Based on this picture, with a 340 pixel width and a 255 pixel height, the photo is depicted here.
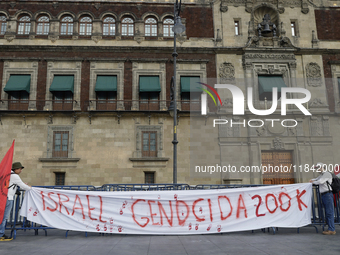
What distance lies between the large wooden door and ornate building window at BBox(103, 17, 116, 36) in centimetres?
1476

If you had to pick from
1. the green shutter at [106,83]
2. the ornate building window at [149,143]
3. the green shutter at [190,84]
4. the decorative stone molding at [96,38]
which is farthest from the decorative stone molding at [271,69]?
the decorative stone molding at [96,38]

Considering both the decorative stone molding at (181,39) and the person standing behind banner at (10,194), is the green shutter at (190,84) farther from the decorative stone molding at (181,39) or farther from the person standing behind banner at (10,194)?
the person standing behind banner at (10,194)

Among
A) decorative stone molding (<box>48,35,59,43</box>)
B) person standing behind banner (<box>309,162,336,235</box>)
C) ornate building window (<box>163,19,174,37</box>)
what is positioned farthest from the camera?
ornate building window (<box>163,19,174,37</box>)

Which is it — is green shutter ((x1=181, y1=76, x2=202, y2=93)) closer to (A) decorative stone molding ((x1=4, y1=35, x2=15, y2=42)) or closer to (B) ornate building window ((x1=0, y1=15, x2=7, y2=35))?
(A) decorative stone molding ((x1=4, y1=35, x2=15, y2=42))

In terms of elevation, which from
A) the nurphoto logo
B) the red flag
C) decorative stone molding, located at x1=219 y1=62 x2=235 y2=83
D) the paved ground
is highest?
decorative stone molding, located at x1=219 y1=62 x2=235 y2=83

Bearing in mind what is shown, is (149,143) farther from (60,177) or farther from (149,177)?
(60,177)

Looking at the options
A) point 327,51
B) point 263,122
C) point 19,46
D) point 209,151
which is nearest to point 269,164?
point 263,122

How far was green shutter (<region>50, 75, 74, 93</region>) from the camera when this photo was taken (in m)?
21.4

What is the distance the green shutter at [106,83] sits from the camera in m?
21.7

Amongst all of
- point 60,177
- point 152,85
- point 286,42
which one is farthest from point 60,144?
point 286,42

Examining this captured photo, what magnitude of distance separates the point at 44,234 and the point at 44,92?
15.5 meters

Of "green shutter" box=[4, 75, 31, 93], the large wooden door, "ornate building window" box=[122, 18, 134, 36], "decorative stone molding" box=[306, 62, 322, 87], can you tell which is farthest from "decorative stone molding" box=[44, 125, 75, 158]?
"decorative stone molding" box=[306, 62, 322, 87]

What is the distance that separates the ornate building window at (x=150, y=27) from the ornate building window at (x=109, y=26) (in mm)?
2582

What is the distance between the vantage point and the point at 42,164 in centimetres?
2070
